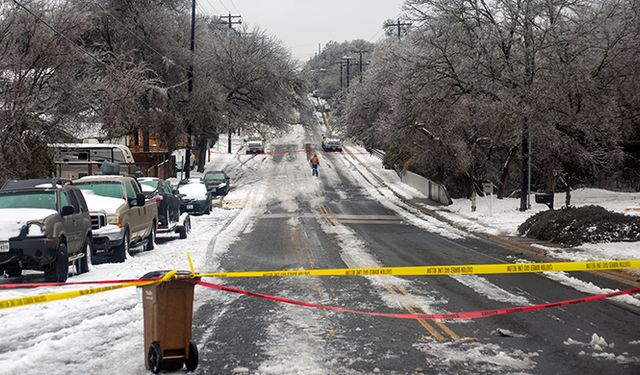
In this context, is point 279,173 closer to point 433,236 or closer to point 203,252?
point 433,236

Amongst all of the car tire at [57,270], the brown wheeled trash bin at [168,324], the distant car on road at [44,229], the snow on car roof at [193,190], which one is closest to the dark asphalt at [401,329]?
the brown wheeled trash bin at [168,324]

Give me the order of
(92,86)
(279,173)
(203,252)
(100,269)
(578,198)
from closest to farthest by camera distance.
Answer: (100,269), (203,252), (92,86), (578,198), (279,173)

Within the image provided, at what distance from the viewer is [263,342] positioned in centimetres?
859

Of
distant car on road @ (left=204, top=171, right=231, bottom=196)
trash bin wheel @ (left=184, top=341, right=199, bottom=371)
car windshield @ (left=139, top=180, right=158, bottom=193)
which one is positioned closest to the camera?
trash bin wheel @ (left=184, top=341, right=199, bottom=371)

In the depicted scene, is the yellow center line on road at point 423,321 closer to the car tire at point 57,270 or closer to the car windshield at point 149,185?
the car tire at point 57,270

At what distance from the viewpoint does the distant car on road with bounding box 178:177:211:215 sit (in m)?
30.6

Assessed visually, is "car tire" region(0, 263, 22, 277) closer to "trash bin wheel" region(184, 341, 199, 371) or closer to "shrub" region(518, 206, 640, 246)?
"trash bin wheel" region(184, 341, 199, 371)

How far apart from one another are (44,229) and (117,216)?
13.7 feet

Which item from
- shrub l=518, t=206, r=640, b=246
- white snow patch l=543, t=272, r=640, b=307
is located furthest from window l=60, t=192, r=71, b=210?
shrub l=518, t=206, r=640, b=246

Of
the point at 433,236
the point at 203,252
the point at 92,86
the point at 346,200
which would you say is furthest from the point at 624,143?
the point at 92,86

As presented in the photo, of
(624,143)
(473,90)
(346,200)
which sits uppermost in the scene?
(473,90)

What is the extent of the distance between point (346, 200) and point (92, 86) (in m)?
15.3

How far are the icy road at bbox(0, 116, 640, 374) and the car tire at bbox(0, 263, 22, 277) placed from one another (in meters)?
0.69

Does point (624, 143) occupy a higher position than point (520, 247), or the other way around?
point (624, 143)
